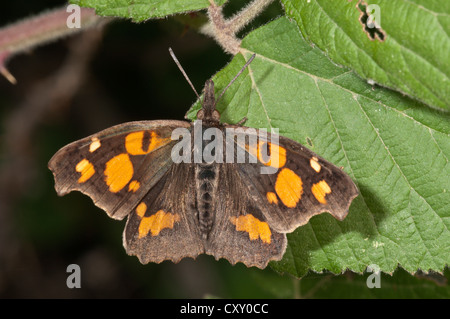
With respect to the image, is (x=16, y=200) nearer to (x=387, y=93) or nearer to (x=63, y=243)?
(x=63, y=243)

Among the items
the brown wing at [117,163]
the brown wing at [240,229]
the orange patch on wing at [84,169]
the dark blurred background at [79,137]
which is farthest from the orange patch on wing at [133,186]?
the dark blurred background at [79,137]

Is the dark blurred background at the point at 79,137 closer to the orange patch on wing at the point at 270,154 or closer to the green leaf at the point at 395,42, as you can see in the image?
the orange patch on wing at the point at 270,154

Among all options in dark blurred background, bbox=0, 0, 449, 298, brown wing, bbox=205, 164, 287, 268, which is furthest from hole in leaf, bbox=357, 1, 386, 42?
dark blurred background, bbox=0, 0, 449, 298

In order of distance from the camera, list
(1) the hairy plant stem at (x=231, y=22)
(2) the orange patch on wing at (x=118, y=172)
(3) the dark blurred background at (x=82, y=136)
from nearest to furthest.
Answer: (2) the orange patch on wing at (x=118, y=172), (1) the hairy plant stem at (x=231, y=22), (3) the dark blurred background at (x=82, y=136)

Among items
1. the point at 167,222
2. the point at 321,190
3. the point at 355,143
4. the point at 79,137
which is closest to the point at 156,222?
the point at 167,222

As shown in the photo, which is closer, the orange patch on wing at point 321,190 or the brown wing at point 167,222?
the orange patch on wing at point 321,190

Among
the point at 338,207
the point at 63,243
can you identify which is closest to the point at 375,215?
the point at 338,207

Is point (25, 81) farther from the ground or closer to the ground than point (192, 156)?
farther from the ground
